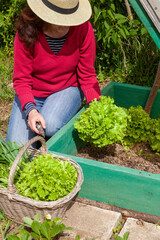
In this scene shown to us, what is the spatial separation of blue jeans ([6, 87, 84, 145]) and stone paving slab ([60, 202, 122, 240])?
739 mm

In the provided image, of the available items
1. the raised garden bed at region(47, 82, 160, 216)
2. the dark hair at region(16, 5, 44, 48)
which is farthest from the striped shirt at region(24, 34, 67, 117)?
the raised garden bed at region(47, 82, 160, 216)

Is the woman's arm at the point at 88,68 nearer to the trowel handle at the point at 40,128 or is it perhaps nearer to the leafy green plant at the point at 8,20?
the trowel handle at the point at 40,128

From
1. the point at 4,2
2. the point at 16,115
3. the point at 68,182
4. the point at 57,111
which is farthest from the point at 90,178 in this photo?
the point at 4,2

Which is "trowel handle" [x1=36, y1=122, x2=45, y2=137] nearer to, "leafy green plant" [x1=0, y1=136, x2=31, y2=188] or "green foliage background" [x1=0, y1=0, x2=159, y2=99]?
"leafy green plant" [x1=0, y1=136, x2=31, y2=188]

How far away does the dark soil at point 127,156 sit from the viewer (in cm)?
244

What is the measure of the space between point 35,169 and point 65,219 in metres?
0.42

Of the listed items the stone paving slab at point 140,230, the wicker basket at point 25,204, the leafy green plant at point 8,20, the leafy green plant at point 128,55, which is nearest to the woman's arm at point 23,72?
the wicker basket at point 25,204

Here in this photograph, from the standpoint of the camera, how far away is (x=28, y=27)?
7.47ft

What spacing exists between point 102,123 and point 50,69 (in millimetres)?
685

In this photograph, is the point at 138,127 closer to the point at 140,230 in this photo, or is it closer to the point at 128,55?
the point at 140,230

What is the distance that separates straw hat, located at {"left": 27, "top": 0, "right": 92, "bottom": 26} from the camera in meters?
2.03

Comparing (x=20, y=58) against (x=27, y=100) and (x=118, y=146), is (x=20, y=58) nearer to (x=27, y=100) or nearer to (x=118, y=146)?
(x=27, y=100)

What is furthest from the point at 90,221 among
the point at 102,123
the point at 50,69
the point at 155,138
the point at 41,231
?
the point at 50,69

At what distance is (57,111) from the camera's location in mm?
2527
